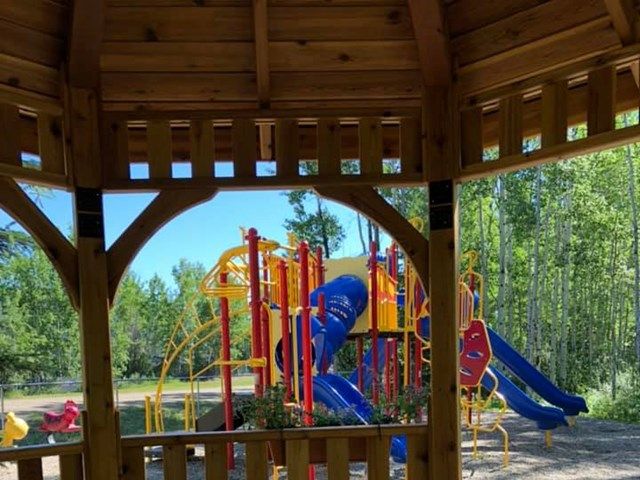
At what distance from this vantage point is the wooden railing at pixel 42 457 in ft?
7.84

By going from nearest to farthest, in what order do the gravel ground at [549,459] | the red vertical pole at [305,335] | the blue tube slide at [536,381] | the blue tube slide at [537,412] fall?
the red vertical pole at [305,335] → the gravel ground at [549,459] → the blue tube slide at [537,412] → the blue tube slide at [536,381]

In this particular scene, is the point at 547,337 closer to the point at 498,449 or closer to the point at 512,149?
the point at 498,449

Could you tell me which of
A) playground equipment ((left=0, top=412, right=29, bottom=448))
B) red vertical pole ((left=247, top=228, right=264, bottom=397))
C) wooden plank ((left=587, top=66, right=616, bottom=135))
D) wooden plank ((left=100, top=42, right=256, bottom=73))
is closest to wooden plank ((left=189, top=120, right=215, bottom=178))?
wooden plank ((left=100, top=42, right=256, bottom=73))

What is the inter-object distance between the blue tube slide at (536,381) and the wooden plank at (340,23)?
214 inches

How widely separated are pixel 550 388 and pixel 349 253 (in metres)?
8.97

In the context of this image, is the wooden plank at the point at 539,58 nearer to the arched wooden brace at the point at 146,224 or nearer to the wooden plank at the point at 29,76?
the arched wooden brace at the point at 146,224

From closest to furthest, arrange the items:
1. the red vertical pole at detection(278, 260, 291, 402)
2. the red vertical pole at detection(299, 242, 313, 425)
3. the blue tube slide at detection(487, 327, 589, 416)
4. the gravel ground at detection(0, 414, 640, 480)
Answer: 1. the red vertical pole at detection(299, 242, 313, 425)
2. the red vertical pole at detection(278, 260, 291, 402)
3. the gravel ground at detection(0, 414, 640, 480)
4. the blue tube slide at detection(487, 327, 589, 416)

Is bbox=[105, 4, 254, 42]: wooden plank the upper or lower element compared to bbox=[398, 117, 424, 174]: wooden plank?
upper

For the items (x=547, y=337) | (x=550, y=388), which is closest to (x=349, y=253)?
(x=547, y=337)

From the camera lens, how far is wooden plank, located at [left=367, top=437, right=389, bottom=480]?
2.62m

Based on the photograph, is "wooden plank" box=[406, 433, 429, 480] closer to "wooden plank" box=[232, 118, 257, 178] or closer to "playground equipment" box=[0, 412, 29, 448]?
"wooden plank" box=[232, 118, 257, 178]

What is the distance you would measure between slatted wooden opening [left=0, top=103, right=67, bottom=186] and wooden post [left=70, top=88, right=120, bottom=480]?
7cm

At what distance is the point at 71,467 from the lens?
2.52 m

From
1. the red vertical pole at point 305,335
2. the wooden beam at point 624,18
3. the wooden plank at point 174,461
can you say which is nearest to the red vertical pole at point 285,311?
the red vertical pole at point 305,335
